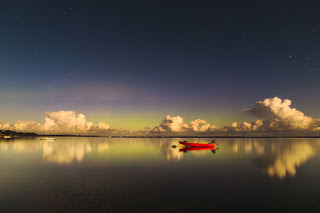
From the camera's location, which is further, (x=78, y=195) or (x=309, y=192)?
(x=309, y=192)

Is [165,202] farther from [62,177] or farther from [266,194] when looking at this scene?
[62,177]

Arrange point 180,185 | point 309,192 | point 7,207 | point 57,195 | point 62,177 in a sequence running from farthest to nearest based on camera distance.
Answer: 1. point 62,177
2. point 180,185
3. point 309,192
4. point 57,195
5. point 7,207

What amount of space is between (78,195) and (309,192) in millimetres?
31434

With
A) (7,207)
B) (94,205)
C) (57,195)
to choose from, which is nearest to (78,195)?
(57,195)

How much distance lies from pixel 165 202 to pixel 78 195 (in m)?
11.0

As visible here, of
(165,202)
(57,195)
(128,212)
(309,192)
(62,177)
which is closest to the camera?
(128,212)

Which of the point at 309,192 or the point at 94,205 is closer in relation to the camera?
the point at 94,205

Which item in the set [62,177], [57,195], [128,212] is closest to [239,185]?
[128,212]

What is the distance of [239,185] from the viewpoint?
102 ft

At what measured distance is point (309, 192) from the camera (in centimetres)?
2784

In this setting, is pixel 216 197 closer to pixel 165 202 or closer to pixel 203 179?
pixel 165 202

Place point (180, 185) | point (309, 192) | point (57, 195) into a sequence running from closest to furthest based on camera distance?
point (57, 195) → point (309, 192) → point (180, 185)

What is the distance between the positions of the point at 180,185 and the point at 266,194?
11.8 m

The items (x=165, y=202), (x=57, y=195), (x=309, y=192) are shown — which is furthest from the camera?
(x=309, y=192)
